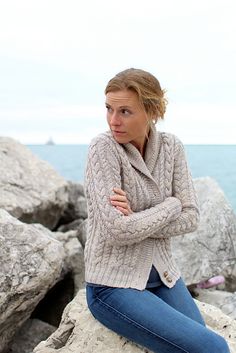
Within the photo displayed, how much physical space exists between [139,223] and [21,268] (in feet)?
4.93

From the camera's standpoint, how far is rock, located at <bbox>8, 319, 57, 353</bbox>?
536 centimetres

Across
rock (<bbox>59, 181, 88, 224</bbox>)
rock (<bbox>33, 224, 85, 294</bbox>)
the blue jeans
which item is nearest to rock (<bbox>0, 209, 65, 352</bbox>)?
rock (<bbox>33, 224, 85, 294</bbox>)

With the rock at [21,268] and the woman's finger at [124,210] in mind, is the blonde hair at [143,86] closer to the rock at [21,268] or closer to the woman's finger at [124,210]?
the woman's finger at [124,210]

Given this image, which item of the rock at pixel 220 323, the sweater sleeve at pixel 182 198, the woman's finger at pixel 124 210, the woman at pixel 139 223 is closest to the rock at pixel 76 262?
the rock at pixel 220 323

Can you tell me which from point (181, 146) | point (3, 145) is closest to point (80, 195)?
point (3, 145)

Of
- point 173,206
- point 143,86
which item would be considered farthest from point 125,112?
point 173,206

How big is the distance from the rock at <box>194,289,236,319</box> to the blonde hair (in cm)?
260

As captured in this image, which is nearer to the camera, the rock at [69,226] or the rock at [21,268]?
the rock at [21,268]

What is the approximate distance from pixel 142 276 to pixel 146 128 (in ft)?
3.01

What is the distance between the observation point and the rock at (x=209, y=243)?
19.9 ft

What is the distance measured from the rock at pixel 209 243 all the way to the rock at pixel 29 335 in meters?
1.46

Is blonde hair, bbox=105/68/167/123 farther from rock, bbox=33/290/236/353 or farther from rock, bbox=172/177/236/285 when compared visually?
rock, bbox=172/177/236/285

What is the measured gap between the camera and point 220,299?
576cm

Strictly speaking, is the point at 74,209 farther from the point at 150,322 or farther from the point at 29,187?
the point at 150,322
